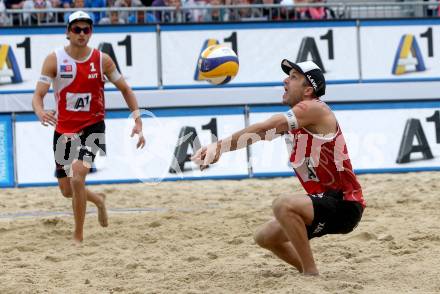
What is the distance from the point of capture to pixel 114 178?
37.6 feet

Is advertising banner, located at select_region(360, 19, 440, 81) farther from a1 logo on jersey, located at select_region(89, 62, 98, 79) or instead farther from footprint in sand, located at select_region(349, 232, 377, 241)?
footprint in sand, located at select_region(349, 232, 377, 241)

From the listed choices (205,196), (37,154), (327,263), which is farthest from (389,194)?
(37,154)

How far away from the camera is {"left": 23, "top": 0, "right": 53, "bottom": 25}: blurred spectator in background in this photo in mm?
12047

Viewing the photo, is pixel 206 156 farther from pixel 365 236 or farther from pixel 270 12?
pixel 270 12

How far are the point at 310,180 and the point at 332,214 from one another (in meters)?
0.30

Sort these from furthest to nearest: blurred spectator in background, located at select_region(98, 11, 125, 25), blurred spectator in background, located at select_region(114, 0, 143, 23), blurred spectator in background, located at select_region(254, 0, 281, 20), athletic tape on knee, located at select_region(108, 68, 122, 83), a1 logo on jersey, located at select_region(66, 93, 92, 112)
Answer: blurred spectator in background, located at select_region(254, 0, 281, 20) < blurred spectator in background, located at select_region(114, 0, 143, 23) < blurred spectator in background, located at select_region(98, 11, 125, 25) < athletic tape on knee, located at select_region(108, 68, 122, 83) < a1 logo on jersey, located at select_region(66, 93, 92, 112)

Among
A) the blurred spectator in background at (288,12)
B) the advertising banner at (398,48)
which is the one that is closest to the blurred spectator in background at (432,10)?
the advertising banner at (398,48)

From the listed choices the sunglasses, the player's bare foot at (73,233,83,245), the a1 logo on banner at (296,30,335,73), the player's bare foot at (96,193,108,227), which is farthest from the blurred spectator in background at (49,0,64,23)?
the player's bare foot at (73,233,83,245)

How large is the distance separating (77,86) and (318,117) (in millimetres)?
3094

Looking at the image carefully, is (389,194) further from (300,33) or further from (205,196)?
(300,33)

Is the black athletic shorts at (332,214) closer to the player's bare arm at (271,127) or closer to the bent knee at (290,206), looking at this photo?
the bent knee at (290,206)

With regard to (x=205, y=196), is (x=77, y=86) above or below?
above

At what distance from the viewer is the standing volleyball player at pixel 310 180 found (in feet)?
16.7

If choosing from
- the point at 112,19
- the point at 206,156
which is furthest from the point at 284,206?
the point at 112,19
